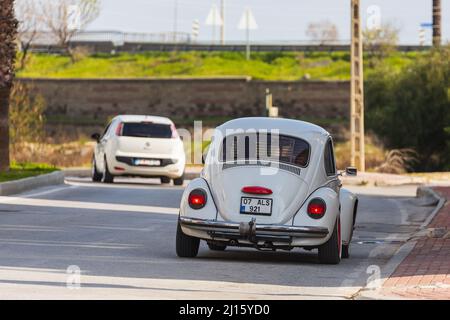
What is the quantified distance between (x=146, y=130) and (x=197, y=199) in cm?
1931

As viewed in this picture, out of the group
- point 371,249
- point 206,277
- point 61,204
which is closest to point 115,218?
point 61,204

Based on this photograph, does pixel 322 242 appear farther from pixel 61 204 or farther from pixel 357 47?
pixel 357 47

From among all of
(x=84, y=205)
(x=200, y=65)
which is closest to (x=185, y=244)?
(x=84, y=205)

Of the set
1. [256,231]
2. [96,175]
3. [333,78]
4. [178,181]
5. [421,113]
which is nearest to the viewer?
[256,231]

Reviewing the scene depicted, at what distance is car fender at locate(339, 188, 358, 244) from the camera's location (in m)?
16.9

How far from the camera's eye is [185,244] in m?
16.1

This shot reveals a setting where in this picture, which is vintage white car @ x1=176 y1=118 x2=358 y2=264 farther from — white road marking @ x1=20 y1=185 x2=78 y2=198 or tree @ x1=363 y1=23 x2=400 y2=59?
tree @ x1=363 y1=23 x2=400 y2=59

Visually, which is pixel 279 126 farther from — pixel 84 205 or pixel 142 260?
pixel 84 205

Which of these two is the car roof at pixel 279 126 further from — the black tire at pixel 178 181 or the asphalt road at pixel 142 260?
the black tire at pixel 178 181

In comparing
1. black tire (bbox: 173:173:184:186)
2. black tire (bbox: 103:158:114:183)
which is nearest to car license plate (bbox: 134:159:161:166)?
black tire (bbox: 103:158:114:183)

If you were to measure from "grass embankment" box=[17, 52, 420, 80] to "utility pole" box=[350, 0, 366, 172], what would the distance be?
1792 inches

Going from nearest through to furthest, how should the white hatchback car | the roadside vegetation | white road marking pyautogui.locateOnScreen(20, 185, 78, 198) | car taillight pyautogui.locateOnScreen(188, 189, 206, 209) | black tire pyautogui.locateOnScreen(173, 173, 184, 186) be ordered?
1. car taillight pyautogui.locateOnScreen(188, 189, 206, 209)
2. white road marking pyautogui.locateOnScreen(20, 185, 78, 198)
3. the white hatchback car
4. black tire pyautogui.locateOnScreen(173, 173, 184, 186)
5. the roadside vegetation

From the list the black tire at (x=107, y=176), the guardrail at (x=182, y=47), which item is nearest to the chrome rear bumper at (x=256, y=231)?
the black tire at (x=107, y=176)

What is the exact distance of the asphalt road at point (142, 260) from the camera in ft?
41.7
